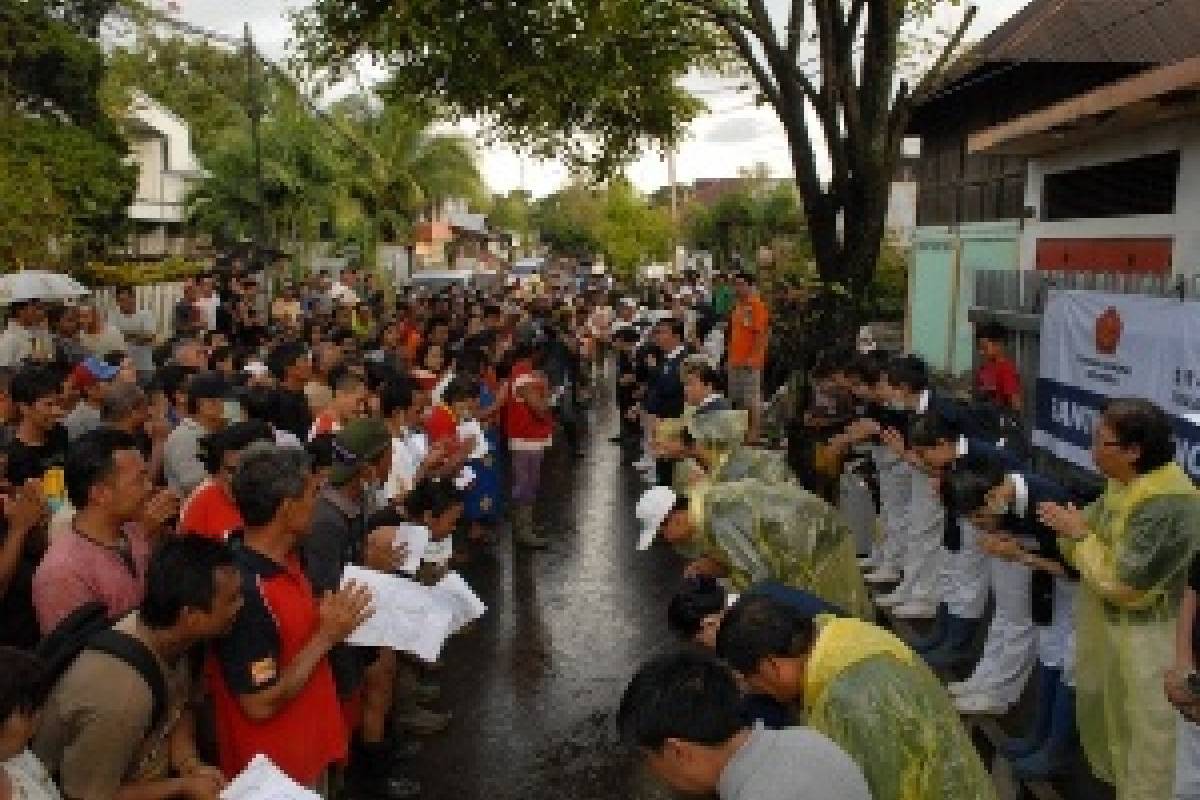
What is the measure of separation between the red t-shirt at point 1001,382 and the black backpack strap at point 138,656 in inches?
259

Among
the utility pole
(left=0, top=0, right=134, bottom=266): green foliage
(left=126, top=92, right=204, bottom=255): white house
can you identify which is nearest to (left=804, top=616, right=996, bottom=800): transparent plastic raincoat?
(left=0, top=0, right=134, bottom=266): green foliage

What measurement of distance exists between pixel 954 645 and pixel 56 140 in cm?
1745

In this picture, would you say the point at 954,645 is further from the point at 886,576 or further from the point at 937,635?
the point at 886,576

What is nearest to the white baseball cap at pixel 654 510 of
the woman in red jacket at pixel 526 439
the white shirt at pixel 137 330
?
the woman in red jacket at pixel 526 439

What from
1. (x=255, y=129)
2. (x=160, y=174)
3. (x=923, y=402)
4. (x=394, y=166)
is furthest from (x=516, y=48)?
(x=160, y=174)

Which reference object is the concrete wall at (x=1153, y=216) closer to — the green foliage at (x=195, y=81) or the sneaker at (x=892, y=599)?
the sneaker at (x=892, y=599)

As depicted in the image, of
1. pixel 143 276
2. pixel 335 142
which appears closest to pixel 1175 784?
pixel 143 276

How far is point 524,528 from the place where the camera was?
9914 millimetres

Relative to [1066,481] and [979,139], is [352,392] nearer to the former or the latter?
[1066,481]

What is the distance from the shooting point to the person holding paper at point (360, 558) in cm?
450

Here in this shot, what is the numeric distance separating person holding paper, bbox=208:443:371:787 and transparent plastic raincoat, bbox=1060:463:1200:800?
2.78 m

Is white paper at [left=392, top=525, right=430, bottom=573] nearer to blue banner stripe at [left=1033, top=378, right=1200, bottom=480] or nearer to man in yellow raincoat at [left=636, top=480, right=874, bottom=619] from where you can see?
man in yellow raincoat at [left=636, top=480, right=874, bottom=619]

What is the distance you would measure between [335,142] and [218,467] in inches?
1054

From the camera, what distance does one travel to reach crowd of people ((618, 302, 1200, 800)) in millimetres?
2600
